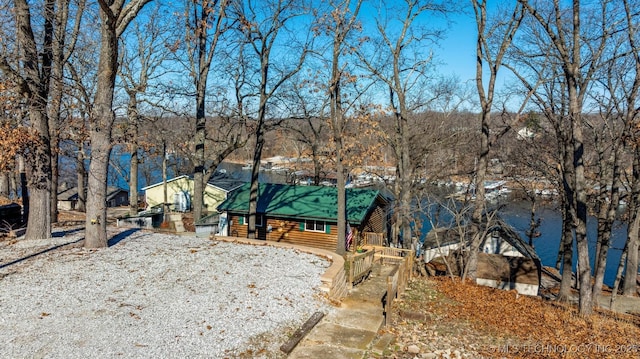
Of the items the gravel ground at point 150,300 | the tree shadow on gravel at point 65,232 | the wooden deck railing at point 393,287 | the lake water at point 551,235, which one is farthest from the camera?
the lake water at point 551,235

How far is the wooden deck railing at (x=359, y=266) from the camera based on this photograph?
34.0 feet

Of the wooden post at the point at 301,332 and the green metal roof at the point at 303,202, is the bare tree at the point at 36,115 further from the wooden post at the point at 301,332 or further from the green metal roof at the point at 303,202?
the green metal roof at the point at 303,202

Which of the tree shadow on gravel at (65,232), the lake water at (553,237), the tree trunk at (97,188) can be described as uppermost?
the tree trunk at (97,188)

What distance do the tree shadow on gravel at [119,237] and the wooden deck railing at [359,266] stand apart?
6116 mm

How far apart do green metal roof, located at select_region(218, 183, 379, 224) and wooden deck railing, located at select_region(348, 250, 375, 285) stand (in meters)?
6.91

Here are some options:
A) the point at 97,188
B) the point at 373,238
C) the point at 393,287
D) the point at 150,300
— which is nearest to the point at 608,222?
the point at 373,238

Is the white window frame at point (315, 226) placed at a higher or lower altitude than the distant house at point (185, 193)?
lower

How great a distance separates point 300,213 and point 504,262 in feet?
38.4

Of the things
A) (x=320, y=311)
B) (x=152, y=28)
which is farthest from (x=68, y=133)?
(x=320, y=311)

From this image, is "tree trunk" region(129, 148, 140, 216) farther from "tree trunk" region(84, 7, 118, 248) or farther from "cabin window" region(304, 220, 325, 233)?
"tree trunk" region(84, 7, 118, 248)

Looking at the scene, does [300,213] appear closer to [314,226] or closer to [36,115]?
Result: [314,226]

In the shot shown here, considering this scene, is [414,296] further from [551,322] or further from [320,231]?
[320,231]

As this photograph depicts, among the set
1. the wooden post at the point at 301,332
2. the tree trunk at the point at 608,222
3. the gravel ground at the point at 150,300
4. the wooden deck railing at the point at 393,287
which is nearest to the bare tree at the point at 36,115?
the gravel ground at the point at 150,300

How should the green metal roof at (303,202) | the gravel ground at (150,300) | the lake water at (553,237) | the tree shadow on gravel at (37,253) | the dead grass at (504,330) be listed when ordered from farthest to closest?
the lake water at (553,237)
the green metal roof at (303,202)
the tree shadow on gravel at (37,253)
the dead grass at (504,330)
the gravel ground at (150,300)
